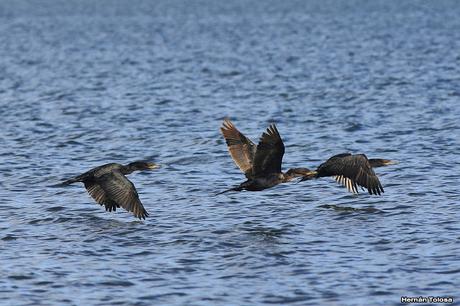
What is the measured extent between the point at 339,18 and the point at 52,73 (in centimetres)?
4771

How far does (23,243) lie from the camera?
54.4 feet

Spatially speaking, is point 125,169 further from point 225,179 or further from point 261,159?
point 225,179

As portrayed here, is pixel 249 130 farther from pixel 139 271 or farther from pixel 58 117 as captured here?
pixel 139 271

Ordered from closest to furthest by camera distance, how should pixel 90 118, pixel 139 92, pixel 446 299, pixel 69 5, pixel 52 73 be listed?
pixel 446 299
pixel 90 118
pixel 139 92
pixel 52 73
pixel 69 5

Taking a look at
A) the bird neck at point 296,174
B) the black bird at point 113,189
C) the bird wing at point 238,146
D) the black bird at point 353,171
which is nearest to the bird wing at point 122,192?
the black bird at point 113,189

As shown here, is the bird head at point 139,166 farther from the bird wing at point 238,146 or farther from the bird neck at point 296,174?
the bird neck at point 296,174

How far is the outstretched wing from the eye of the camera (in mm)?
18938

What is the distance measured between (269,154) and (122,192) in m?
2.57

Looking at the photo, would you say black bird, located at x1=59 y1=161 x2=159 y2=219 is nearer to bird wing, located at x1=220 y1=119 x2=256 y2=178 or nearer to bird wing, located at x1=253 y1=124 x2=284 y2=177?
bird wing, located at x1=220 y1=119 x2=256 y2=178

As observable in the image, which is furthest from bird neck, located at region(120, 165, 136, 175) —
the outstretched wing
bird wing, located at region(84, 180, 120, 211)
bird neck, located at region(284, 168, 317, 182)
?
the outstretched wing

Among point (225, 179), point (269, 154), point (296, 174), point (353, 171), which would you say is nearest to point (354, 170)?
point (353, 171)

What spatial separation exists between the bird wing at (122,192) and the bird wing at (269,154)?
220cm

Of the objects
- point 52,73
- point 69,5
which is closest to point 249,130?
point 52,73

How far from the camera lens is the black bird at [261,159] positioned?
17594mm
